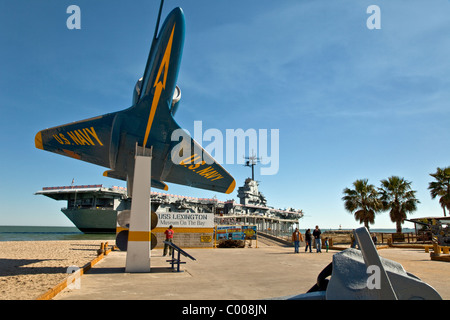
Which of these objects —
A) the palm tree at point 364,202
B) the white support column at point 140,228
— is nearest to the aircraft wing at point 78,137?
the white support column at point 140,228

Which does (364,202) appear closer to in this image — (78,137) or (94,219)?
(78,137)

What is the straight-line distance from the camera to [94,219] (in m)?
52.2

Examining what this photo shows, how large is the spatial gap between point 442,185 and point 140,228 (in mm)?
31744

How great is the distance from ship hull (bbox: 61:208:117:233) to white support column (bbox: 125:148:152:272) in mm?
44877

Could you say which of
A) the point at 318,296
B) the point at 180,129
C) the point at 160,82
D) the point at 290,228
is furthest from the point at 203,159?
the point at 290,228

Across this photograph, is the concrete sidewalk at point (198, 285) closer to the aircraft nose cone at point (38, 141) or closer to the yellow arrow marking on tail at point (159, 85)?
the yellow arrow marking on tail at point (159, 85)

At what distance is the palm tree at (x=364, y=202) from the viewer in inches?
1156

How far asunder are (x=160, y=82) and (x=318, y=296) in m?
11.3

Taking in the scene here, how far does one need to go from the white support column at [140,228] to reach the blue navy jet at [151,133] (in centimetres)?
238

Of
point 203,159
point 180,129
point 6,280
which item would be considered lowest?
point 6,280

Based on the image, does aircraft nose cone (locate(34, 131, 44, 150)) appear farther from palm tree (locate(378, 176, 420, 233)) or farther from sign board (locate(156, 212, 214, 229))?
palm tree (locate(378, 176, 420, 233))
